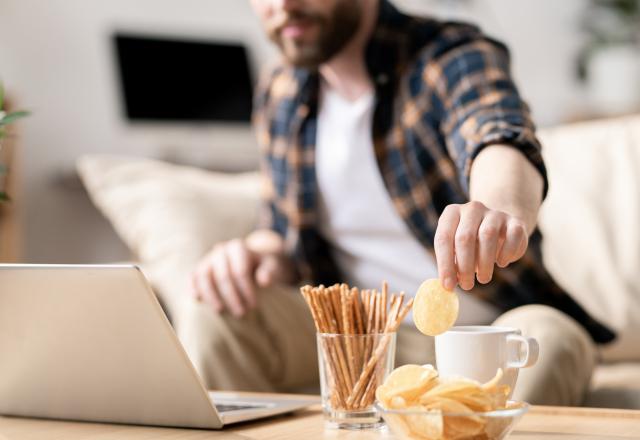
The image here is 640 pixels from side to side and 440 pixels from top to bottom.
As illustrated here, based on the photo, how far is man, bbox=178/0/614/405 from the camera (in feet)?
4.51

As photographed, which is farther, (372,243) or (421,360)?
(372,243)

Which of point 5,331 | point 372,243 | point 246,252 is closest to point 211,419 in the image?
point 5,331

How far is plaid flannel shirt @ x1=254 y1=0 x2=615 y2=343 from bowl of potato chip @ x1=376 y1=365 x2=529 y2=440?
0.61 metres

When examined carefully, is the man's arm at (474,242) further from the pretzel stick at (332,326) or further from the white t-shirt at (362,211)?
the white t-shirt at (362,211)

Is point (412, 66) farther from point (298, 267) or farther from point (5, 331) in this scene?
point (5, 331)

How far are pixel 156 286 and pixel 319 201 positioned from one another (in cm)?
37

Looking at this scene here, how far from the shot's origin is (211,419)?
83cm

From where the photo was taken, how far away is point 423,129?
1.51 metres

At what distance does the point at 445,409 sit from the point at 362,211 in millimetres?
938

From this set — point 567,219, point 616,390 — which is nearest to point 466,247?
point 616,390

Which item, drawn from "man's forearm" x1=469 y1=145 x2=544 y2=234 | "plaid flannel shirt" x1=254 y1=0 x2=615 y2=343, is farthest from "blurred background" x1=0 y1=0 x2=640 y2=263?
"man's forearm" x1=469 y1=145 x2=544 y2=234

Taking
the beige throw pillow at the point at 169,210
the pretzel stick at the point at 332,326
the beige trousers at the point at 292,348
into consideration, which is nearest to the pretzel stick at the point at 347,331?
the pretzel stick at the point at 332,326

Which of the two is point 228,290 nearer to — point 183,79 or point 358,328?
point 358,328

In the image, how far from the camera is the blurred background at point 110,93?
150 inches
